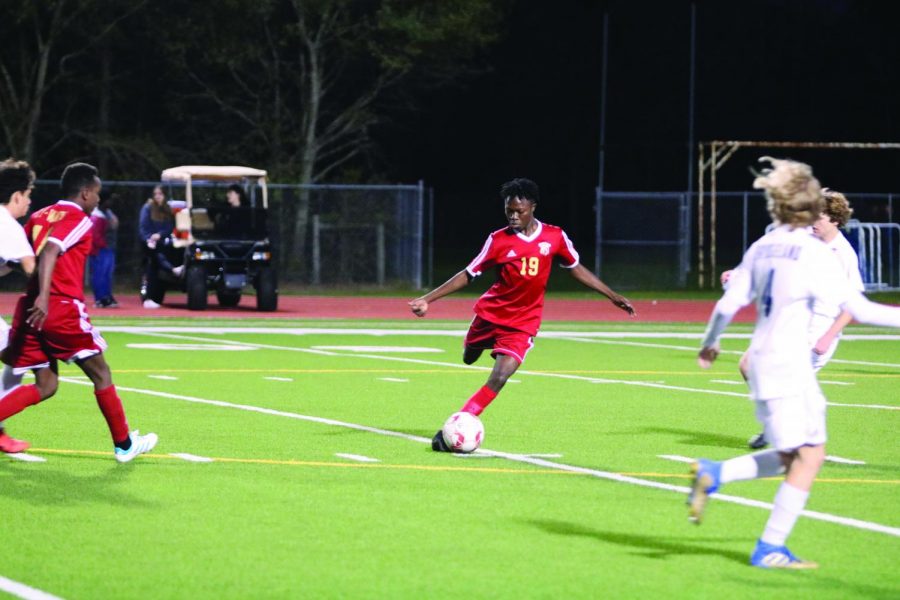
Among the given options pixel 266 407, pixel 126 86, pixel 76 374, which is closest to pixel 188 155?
pixel 126 86

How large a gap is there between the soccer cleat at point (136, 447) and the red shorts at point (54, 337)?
0.68m

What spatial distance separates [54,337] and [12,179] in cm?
104

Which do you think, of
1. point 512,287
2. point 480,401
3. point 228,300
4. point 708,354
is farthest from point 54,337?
point 228,300

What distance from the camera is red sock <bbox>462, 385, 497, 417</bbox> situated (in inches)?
459

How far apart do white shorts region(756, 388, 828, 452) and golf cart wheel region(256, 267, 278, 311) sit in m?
21.1

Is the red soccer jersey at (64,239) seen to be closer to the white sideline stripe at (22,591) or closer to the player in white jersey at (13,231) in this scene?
the player in white jersey at (13,231)

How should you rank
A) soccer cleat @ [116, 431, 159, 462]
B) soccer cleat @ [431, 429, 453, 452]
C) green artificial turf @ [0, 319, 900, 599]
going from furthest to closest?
soccer cleat @ [431, 429, 453, 452], soccer cleat @ [116, 431, 159, 462], green artificial turf @ [0, 319, 900, 599]

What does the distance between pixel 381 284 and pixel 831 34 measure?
3800cm

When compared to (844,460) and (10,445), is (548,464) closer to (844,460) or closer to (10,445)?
(844,460)

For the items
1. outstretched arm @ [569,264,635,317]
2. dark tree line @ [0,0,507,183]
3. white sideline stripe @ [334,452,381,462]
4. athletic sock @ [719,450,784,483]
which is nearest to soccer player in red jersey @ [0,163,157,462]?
white sideline stripe @ [334,452,381,462]

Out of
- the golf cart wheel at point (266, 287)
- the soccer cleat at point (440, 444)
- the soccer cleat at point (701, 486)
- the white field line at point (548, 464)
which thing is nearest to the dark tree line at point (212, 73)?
the golf cart wheel at point (266, 287)

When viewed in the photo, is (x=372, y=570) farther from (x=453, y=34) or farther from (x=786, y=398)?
(x=453, y=34)

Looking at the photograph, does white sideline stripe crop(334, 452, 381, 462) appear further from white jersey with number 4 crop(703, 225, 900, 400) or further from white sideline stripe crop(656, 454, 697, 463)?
white jersey with number 4 crop(703, 225, 900, 400)

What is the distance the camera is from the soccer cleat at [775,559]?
7.66 m
